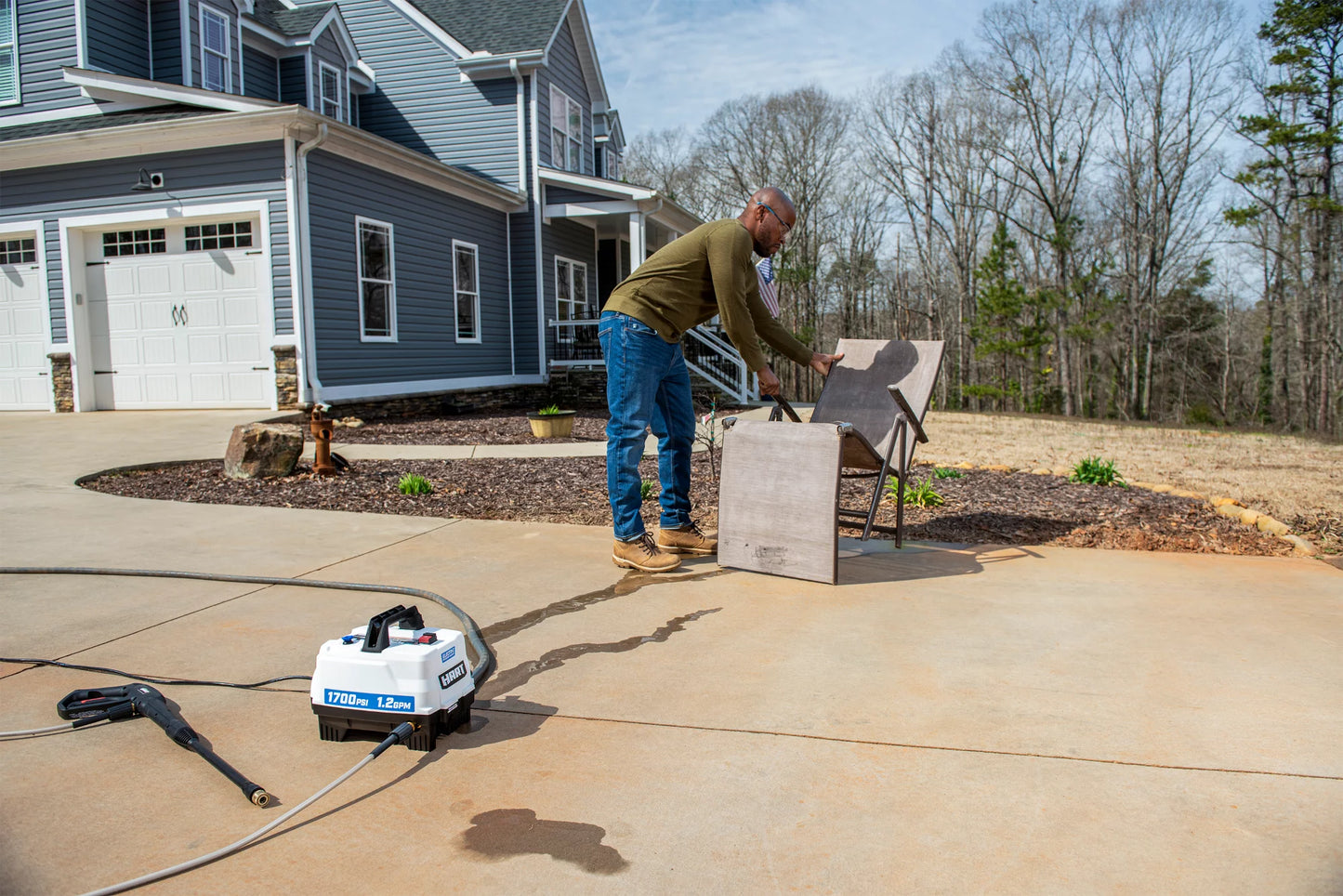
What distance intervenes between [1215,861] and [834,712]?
35.6 inches

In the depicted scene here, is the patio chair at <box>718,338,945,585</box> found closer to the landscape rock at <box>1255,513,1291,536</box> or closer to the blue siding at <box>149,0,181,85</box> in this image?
the landscape rock at <box>1255,513,1291,536</box>

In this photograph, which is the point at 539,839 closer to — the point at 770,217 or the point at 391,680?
the point at 391,680

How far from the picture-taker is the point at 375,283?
40.8ft

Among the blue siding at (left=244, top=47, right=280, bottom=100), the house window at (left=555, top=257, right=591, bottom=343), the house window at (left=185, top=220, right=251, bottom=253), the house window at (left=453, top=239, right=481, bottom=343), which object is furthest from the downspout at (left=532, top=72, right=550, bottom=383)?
the house window at (left=185, top=220, right=251, bottom=253)

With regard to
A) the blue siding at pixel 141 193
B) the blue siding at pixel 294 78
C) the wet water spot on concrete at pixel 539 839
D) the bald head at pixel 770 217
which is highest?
the blue siding at pixel 294 78

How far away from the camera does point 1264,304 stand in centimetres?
3066

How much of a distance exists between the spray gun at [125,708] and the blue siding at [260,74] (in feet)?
47.4

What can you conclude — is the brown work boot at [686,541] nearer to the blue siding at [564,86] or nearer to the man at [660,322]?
the man at [660,322]

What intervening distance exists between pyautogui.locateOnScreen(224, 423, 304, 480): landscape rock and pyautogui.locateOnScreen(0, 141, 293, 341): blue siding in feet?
16.2

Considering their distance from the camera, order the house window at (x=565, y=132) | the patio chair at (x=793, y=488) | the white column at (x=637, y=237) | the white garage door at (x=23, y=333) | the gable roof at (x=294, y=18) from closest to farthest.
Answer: the patio chair at (x=793, y=488) → the white garage door at (x=23, y=333) → the gable roof at (x=294, y=18) → the white column at (x=637, y=237) → the house window at (x=565, y=132)

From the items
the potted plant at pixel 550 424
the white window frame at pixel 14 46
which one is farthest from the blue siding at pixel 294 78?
the potted plant at pixel 550 424

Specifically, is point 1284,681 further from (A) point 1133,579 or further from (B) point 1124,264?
(B) point 1124,264

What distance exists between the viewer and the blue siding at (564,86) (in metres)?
16.6

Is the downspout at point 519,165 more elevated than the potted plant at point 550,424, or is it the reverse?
the downspout at point 519,165
